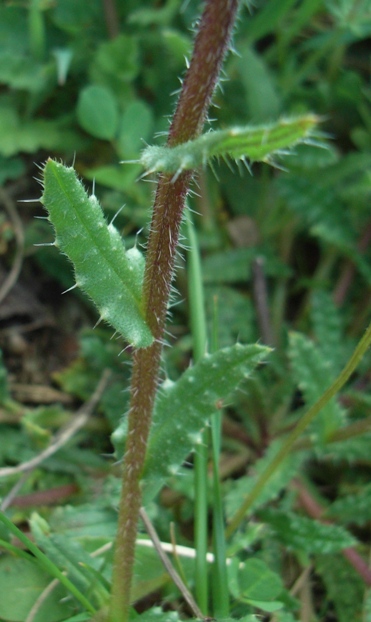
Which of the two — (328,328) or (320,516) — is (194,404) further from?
(328,328)

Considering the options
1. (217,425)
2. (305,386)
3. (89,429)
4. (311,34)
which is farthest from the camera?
(311,34)

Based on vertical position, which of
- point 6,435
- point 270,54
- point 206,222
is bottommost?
point 6,435

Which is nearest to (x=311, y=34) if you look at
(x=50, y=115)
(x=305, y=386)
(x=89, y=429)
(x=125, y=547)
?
(x=50, y=115)

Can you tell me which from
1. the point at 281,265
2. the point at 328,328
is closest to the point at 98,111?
the point at 281,265

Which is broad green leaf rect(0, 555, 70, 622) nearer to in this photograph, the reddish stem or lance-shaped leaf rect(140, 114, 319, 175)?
the reddish stem

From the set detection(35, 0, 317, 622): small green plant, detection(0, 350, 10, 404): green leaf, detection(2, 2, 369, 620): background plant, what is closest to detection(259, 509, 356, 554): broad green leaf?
detection(2, 2, 369, 620): background plant

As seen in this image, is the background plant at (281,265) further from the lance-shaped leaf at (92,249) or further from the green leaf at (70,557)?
the lance-shaped leaf at (92,249)

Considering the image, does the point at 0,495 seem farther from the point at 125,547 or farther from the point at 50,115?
the point at 50,115
